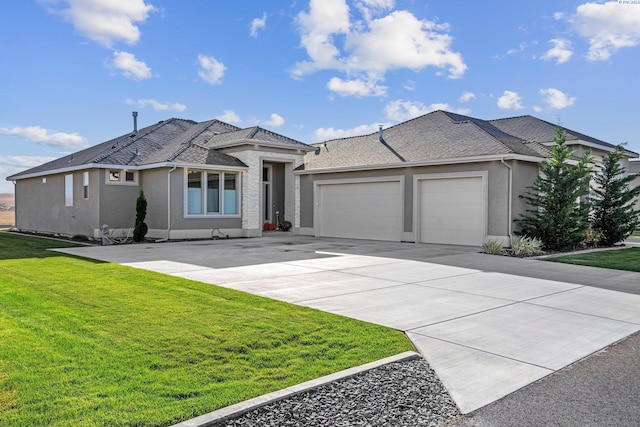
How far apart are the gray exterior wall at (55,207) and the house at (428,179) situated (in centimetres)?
855

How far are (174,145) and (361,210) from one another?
8.50 meters

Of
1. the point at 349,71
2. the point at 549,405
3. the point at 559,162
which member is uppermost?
the point at 349,71

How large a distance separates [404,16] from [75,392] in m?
16.5

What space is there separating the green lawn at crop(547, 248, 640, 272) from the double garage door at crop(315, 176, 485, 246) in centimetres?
321

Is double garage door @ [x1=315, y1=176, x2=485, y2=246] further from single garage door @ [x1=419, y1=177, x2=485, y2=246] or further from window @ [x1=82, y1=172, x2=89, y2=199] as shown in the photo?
window @ [x1=82, y1=172, x2=89, y2=199]

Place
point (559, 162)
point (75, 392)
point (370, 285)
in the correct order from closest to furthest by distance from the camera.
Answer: point (75, 392)
point (370, 285)
point (559, 162)

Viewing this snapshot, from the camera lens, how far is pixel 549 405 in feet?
12.7

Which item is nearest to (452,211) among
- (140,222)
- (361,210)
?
(361,210)

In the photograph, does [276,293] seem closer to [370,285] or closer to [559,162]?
[370,285]

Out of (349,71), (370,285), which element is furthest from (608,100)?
(370,285)

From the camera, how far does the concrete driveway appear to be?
491cm

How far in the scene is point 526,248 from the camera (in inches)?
578

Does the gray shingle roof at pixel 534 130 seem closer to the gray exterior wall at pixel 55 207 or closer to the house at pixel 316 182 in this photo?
the house at pixel 316 182

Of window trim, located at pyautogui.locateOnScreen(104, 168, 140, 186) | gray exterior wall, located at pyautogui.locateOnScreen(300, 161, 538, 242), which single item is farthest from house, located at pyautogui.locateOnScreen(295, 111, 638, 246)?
window trim, located at pyautogui.locateOnScreen(104, 168, 140, 186)
